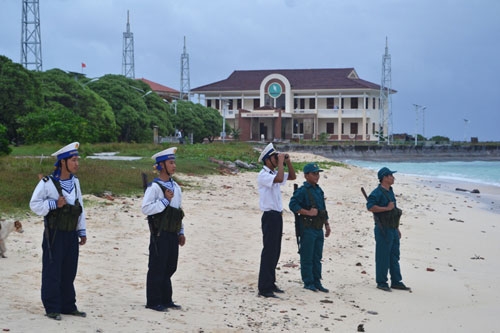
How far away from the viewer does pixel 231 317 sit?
7.88 m

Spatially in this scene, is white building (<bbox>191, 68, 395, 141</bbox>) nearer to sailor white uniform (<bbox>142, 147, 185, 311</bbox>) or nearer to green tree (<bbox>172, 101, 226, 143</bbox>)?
green tree (<bbox>172, 101, 226, 143</bbox>)

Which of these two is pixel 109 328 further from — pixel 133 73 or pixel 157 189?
pixel 133 73

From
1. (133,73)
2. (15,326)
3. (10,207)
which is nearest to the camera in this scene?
(15,326)

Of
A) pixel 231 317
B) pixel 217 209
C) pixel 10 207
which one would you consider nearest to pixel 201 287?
pixel 231 317

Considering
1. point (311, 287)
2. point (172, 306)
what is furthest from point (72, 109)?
point (172, 306)

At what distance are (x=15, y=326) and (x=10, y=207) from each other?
6.90m

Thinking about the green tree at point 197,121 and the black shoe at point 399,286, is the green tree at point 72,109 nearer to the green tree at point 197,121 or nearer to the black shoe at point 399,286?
the green tree at point 197,121

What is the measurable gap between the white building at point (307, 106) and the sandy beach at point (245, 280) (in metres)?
Answer: 73.2

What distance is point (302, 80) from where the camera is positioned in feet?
308

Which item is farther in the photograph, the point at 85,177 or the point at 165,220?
the point at 85,177

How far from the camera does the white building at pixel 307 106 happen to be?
90125 mm

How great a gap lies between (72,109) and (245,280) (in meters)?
35.8

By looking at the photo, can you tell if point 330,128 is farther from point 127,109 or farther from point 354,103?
point 127,109

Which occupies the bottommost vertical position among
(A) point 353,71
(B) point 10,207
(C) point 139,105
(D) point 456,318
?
(D) point 456,318
